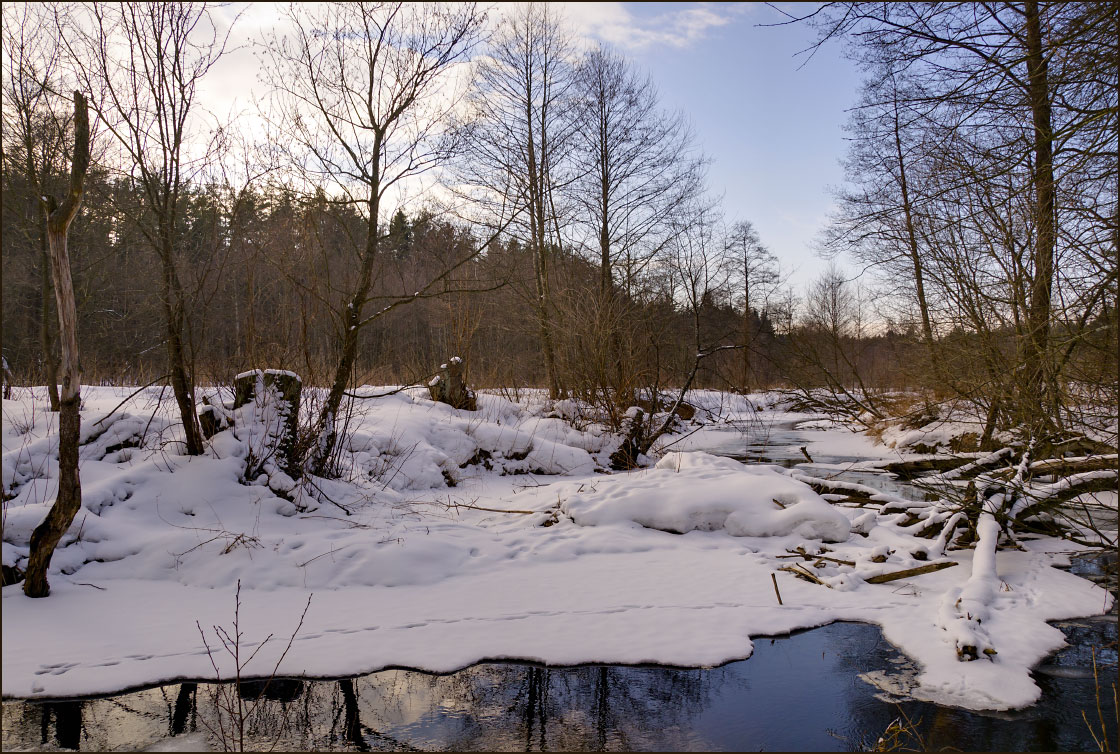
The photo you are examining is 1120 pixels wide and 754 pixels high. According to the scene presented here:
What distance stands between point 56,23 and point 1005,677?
30.8ft

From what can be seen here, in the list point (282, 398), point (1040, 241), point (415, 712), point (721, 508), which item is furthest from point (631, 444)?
point (415, 712)

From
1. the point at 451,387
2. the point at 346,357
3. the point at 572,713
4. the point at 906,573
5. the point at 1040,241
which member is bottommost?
the point at 572,713

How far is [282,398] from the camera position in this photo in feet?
23.1

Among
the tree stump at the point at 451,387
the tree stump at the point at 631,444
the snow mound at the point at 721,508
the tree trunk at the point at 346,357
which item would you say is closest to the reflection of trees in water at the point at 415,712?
the snow mound at the point at 721,508

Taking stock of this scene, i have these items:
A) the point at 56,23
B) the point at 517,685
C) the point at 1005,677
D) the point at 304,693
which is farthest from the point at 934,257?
the point at 56,23

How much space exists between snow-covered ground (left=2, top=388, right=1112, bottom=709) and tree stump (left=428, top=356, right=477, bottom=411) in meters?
3.68

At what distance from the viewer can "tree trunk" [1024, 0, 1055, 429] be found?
14.7ft

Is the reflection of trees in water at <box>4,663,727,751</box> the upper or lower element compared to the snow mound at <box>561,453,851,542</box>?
lower

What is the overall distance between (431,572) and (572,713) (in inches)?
90.6

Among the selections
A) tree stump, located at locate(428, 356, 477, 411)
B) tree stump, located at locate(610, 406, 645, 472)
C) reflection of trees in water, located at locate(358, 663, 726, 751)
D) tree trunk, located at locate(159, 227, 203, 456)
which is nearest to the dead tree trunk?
tree trunk, located at locate(159, 227, 203, 456)

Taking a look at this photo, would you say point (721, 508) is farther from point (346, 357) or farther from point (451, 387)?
point (451, 387)

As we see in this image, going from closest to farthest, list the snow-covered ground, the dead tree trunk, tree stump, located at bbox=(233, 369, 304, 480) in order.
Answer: the snow-covered ground → the dead tree trunk → tree stump, located at bbox=(233, 369, 304, 480)

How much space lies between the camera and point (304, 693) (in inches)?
151

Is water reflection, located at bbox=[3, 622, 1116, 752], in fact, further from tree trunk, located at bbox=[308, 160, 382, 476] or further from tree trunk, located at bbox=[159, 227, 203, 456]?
tree trunk, located at bbox=[308, 160, 382, 476]
